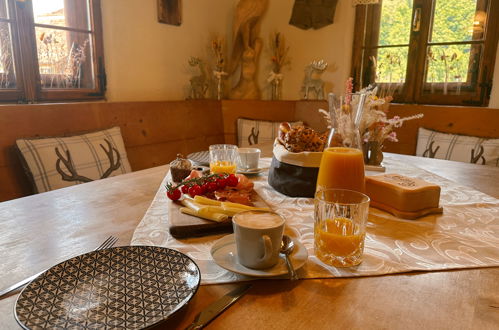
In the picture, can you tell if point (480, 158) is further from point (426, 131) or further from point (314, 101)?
point (314, 101)

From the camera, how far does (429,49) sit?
2.81 meters

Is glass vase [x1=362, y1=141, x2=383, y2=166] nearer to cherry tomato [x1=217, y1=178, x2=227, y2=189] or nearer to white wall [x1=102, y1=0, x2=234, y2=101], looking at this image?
cherry tomato [x1=217, y1=178, x2=227, y2=189]

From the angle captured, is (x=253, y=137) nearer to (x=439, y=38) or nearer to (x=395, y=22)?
(x=395, y=22)

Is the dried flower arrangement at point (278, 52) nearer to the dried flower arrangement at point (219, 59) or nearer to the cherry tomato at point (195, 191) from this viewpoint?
the dried flower arrangement at point (219, 59)

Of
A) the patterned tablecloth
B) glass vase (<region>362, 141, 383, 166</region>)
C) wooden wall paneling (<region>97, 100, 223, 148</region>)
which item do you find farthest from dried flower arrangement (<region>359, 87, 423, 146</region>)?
wooden wall paneling (<region>97, 100, 223, 148</region>)

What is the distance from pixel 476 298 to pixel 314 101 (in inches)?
101

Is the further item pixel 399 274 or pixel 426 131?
pixel 426 131

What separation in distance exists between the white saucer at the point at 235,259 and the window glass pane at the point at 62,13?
6.97 feet

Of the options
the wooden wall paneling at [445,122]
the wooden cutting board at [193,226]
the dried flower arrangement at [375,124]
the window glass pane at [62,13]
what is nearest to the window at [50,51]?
the window glass pane at [62,13]

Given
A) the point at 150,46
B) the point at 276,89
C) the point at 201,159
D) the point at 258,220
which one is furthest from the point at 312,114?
the point at 258,220

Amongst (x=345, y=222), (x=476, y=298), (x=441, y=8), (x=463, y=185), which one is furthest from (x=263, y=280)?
(x=441, y=8)

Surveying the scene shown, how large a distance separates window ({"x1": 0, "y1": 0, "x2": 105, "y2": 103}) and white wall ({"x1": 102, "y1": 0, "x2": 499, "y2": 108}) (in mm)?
107

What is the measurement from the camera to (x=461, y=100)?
2740 millimetres

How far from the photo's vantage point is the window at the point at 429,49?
8.65 ft
